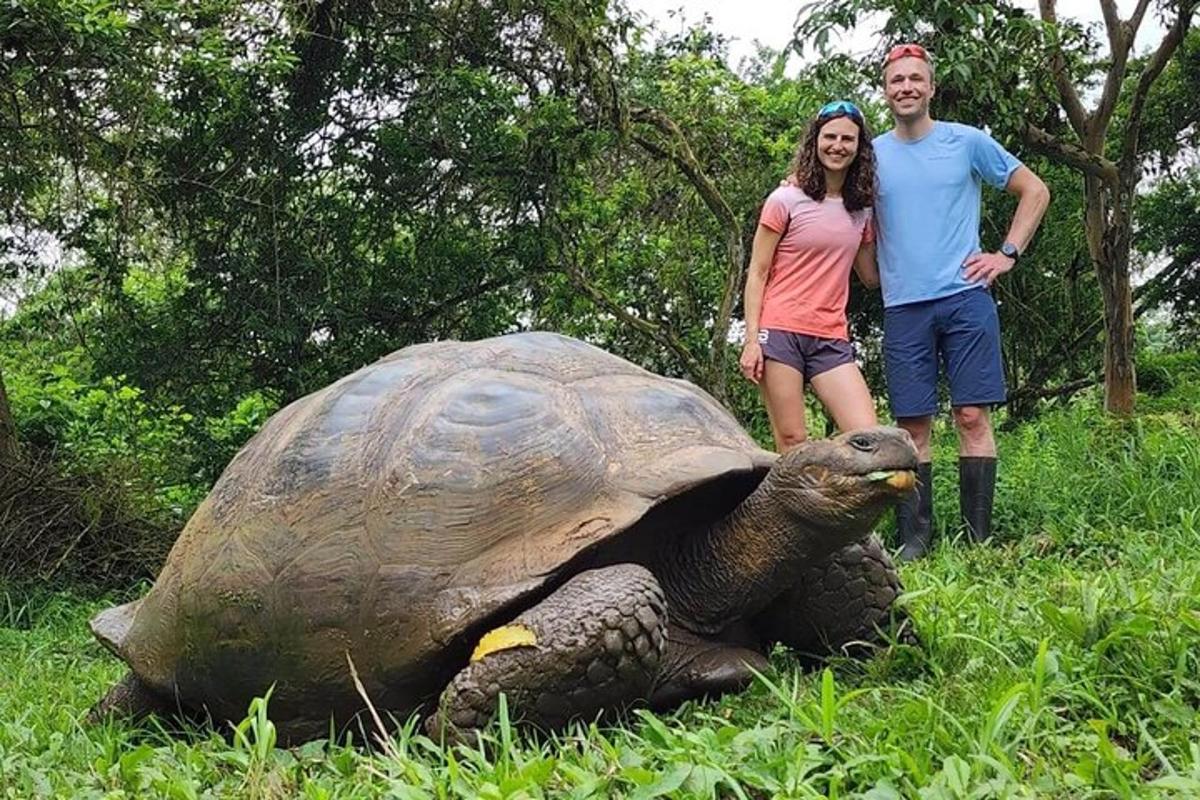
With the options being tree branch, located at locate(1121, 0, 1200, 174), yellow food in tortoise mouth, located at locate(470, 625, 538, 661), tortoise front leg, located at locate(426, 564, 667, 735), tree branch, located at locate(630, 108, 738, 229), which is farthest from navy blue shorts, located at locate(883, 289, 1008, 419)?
tree branch, located at locate(630, 108, 738, 229)

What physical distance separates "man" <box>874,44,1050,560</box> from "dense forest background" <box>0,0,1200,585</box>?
43.9 inches

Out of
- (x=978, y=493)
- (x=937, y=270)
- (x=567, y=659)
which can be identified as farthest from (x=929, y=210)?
(x=567, y=659)

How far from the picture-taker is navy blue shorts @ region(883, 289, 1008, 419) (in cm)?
412

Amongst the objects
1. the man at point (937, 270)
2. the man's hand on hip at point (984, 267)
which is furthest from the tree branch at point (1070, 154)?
the man's hand on hip at point (984, 267)

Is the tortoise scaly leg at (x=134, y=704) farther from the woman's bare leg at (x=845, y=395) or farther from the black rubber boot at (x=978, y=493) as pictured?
the black rubber boot at (x=978, y=493)

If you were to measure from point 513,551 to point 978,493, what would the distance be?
7.93 feet

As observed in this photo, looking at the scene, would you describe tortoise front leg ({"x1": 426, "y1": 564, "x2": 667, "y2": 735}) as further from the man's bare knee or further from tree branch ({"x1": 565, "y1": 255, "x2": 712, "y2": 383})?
tree branch ({"x1": 565, "y1": 255, "x2": 712, "y2": 383})

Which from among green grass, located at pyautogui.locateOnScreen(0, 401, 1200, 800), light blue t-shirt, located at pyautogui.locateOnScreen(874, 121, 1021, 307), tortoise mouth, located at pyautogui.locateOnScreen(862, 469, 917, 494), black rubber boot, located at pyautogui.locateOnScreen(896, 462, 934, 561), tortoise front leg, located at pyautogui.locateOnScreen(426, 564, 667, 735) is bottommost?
black rubber boot, located at pyautogui.locateOnScreen(896, 462, 934, 561)

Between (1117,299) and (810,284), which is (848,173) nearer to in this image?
(810,284)

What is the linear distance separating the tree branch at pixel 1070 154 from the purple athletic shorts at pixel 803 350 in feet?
10.9

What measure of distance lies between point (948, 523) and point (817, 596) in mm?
2106

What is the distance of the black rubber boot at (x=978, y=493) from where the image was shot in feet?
13.7

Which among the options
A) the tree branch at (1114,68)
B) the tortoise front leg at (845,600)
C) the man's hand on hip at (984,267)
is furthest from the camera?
the tree branch at (1114,68)

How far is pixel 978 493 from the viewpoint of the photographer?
13.8 feet
